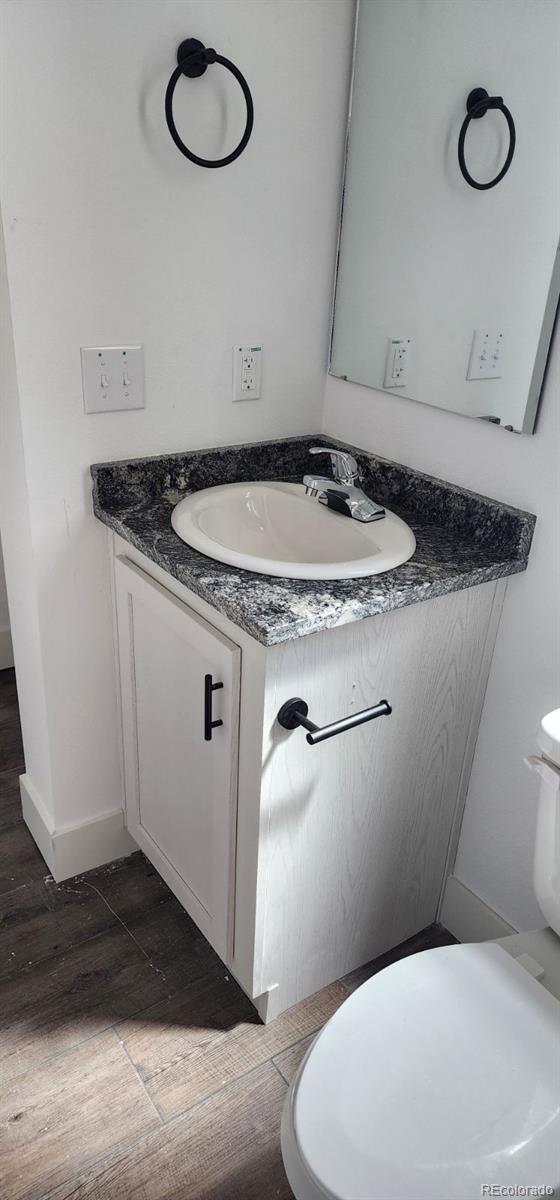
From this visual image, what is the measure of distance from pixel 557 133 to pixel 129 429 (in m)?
0.82

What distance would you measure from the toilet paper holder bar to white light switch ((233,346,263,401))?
0.70 meters

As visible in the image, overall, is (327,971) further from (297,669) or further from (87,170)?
(87,170)

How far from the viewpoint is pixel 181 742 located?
1427 mm

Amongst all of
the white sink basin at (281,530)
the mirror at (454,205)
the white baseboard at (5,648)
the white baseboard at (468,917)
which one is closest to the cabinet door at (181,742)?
the white sink basin at (281,530)

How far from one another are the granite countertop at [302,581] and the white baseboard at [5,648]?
1.15m

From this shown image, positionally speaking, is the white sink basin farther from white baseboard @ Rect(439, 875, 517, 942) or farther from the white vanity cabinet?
white baseboard @ Rect(439, 875, 517, 942)

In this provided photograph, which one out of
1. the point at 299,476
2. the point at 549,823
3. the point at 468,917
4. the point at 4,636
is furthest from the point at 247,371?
the point at 4,636

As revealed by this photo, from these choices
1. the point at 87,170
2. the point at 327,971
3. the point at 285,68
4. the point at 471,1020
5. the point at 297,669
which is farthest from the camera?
the point at 327,971

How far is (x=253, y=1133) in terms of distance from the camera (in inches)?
52.1

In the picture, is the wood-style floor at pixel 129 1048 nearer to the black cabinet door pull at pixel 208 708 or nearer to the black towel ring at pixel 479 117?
the black cabinet door pull at pixel 208 708

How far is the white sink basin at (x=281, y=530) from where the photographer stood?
4.25 feet

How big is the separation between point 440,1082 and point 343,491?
0.91 m

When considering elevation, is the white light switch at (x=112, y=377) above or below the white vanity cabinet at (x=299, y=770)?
above

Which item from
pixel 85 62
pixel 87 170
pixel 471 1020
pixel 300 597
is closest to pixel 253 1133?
pixel 471 1020
